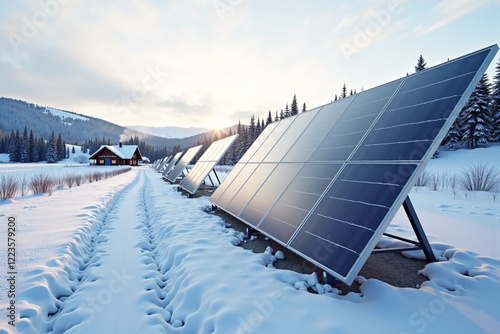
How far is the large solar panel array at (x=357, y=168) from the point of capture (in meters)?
3.08

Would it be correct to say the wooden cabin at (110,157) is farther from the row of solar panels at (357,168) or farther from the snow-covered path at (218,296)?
the row of solar panels at (357,168)

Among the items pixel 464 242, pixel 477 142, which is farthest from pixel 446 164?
pixel 464 242

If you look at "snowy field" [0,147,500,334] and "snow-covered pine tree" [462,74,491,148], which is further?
"snow-covered pine tree" [462,74,491,148]

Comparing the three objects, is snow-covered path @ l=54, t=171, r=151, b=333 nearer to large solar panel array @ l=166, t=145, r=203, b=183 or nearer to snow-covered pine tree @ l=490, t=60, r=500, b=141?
large solar panel array @ l=166, t=145, r=203, b=183

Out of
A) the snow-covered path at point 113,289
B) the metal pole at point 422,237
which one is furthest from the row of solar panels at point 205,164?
the metal pole at point 422,237

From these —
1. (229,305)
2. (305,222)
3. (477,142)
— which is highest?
(477,142)

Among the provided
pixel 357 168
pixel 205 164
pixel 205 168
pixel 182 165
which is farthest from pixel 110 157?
pixel 357 168

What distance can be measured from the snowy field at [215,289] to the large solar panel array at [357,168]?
59 centimetres

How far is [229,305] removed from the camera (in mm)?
3055

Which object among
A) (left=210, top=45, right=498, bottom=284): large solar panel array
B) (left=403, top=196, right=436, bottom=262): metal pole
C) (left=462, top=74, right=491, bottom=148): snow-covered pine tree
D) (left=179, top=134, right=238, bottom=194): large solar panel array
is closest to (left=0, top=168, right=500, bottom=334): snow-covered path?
(left=403, top=196, right=436, bottom=262): metal pole

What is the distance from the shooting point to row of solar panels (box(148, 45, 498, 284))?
3.08m

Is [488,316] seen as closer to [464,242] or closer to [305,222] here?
[305,222]

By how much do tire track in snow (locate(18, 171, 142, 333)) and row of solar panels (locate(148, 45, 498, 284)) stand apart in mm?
3553

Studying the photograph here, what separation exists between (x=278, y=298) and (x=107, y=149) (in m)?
77.9
